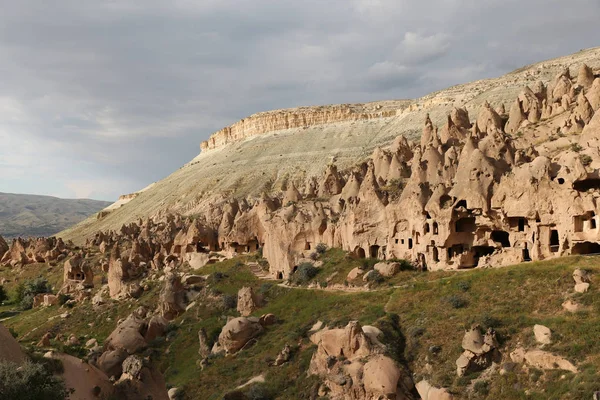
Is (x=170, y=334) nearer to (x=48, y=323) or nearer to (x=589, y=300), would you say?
(x=48, y=323)

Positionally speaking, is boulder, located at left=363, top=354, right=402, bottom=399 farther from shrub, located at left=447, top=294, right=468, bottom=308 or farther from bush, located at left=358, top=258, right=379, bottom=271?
bush, located at left=358, top=258, right=379, bottom=271

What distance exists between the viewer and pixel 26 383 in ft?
69.3

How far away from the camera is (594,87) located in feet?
186

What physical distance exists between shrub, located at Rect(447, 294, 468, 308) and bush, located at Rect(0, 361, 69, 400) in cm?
2378

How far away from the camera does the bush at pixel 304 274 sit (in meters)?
50.2

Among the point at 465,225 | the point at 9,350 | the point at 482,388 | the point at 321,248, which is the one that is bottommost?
the point at 482,388

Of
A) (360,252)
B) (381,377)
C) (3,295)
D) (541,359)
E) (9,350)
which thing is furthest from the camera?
(3,295)

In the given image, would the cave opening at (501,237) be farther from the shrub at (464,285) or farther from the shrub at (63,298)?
the shrub at (63,298)

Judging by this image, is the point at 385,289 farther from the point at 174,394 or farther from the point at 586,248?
the point at 174,394

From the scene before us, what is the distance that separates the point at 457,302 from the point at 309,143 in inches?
5278

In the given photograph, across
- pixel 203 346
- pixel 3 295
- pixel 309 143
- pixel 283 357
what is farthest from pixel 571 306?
pixel 309 143

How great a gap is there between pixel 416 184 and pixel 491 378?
21.5 m

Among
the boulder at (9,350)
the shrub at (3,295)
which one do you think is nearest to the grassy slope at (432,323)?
the boulder at (9,350)

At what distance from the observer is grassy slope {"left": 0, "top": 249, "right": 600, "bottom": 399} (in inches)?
1091
